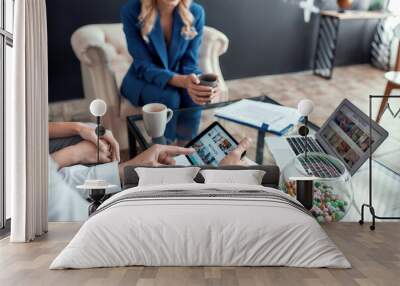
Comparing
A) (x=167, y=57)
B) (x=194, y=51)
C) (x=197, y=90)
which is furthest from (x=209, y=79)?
(x=167, y=57)

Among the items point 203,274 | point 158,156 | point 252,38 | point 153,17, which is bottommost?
point 203,274

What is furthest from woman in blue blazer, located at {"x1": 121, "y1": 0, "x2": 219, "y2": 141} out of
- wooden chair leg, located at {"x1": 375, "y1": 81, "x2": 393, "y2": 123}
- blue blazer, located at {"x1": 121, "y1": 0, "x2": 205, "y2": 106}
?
wooden chair leg, located at {"x1": 375, "y1": 81, "x2": 393, "y2": 123}

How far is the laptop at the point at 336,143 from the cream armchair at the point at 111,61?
701 mm

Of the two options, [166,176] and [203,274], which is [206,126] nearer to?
[166,176]

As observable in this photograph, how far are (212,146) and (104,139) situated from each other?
0.90 meters

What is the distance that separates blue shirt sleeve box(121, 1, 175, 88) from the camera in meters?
4.28

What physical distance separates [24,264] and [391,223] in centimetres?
277

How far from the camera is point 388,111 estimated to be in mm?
4488

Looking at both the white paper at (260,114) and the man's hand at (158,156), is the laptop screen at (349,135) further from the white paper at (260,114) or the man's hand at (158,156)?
the man's hand at (158,156)

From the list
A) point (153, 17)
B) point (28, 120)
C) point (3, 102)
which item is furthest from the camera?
point (153, 17)

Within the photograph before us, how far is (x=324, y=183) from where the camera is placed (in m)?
4.14

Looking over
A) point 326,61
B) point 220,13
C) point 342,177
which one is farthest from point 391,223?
point 220,13

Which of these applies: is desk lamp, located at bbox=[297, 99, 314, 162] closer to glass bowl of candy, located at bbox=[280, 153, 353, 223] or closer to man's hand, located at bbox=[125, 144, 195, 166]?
glass bowl of candy, located at bbox=[280, 153, 353, 223]

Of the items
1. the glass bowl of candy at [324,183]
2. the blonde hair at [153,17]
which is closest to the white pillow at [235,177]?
the glass bowl of candy at [324,183]
